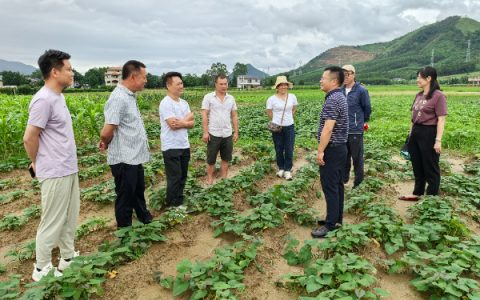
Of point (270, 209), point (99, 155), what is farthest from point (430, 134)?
point (99, 155)

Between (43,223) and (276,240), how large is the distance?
2.65m

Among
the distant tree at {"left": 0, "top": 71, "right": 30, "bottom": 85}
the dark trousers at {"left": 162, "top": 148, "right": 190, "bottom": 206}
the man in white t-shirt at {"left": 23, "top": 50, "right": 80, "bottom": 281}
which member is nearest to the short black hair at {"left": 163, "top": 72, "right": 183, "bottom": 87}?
the dark trousers at {"left": 162, "top": 148, "right": 190, "bottom": 206}

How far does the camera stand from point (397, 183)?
22.4 ft

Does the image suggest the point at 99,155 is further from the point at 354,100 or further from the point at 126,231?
the point at 354,100

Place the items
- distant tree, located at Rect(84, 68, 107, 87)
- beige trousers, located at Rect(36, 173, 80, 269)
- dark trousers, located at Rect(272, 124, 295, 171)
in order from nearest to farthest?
beige trousers, located at Rect(36, 173, 80, 269)
dark trousers, located at Rect(272, 124, 295, 171)
distant tree, located at Rect(84, 68, 107, 87)

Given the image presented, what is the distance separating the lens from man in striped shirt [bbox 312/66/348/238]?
13.6 ft

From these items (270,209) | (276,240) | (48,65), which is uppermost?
(48,65)

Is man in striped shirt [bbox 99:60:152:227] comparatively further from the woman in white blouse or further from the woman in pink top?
the woman in pink top

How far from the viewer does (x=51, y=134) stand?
3336 millimetres

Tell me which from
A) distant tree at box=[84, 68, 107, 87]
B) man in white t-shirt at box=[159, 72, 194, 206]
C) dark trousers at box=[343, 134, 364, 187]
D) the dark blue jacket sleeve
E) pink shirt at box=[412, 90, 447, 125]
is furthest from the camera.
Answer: distant tree at box=[84, 68, 107, 87]

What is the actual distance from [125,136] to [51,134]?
2.93 feet

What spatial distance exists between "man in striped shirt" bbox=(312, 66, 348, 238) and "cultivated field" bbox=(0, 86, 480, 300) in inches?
15.0

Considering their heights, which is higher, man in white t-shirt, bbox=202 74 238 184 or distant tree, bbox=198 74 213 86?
distant tree, bbox=198 74 213 86

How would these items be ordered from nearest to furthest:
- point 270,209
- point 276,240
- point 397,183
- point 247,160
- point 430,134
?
point 276,240 → point 270,209 → point 430,134 → point 397,183 → point 247,160
